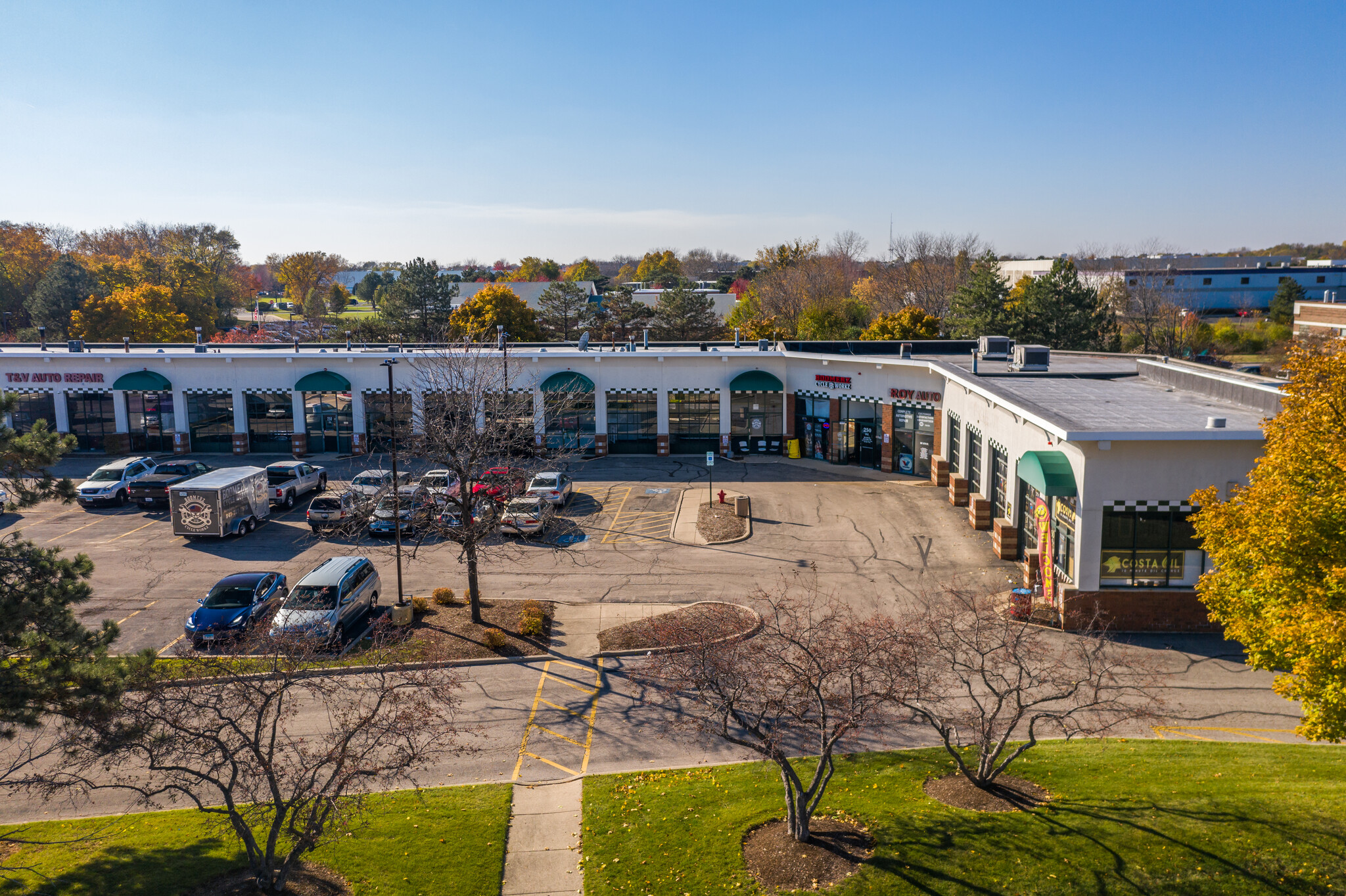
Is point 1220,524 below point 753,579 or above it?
above

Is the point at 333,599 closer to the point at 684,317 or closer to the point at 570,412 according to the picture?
the point at 570,412

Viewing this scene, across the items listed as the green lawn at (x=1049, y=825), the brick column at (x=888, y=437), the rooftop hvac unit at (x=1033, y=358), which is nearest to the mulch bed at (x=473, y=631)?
the green lawn at (x=1049, y=825)

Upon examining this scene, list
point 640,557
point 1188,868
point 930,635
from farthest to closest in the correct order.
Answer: point 640,557, point 930,635, point 1188,868

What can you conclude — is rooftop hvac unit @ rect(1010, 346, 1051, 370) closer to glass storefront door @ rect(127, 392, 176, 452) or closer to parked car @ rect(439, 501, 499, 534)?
parked car @ rect(439, 501, 499, 534)

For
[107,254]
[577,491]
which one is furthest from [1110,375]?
[107,254]

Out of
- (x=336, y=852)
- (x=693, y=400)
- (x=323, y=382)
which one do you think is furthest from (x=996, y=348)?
(x=336, y=852)

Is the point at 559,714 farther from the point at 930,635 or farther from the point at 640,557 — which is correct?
the point at 640,557

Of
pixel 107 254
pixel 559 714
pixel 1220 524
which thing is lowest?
pixel 559 714

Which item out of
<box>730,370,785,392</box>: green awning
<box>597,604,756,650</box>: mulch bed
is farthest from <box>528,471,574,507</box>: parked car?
<box>730,370,785,392</box>: green awning

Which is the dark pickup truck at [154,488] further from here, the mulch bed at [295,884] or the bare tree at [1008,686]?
the bare tree at [1008,686]
